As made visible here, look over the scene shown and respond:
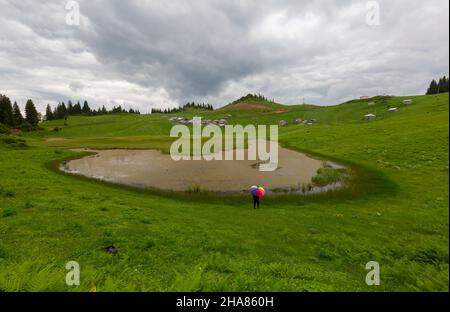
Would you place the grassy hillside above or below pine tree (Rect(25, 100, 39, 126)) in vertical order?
below

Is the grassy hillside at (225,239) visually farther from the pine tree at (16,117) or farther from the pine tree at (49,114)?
the pine tree at (49,114)

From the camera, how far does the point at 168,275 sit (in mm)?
8945

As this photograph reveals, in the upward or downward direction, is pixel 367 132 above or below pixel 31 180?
above

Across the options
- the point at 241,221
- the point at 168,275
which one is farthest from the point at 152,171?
the point at 168,275

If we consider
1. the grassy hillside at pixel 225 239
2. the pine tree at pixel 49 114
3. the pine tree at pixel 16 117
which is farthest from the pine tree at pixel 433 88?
the pine tree at pixel 49 114

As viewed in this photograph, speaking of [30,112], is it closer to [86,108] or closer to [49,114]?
[49,114]

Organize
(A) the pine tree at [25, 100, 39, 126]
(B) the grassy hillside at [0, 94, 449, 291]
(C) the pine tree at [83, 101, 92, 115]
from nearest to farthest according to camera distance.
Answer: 1. (B) the grassy hillside at [0, 94, 449, 291]
2. (A) the pine tree at [25, 100, 39, 126]
3. (C) the pine tree at [83, 101, 92, 115]

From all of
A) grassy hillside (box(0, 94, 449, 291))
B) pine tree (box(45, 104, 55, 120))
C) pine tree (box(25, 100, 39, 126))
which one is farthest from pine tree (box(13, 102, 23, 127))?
grassy hillside (box(0, 94, 449, 291))

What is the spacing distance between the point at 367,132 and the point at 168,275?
63.8 meters

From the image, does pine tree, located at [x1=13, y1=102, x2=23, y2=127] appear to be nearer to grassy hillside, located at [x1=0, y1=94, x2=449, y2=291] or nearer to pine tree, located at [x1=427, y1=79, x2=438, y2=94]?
grassy hillside, located at [x1=0, y1=94, x2=449, y2=291]
